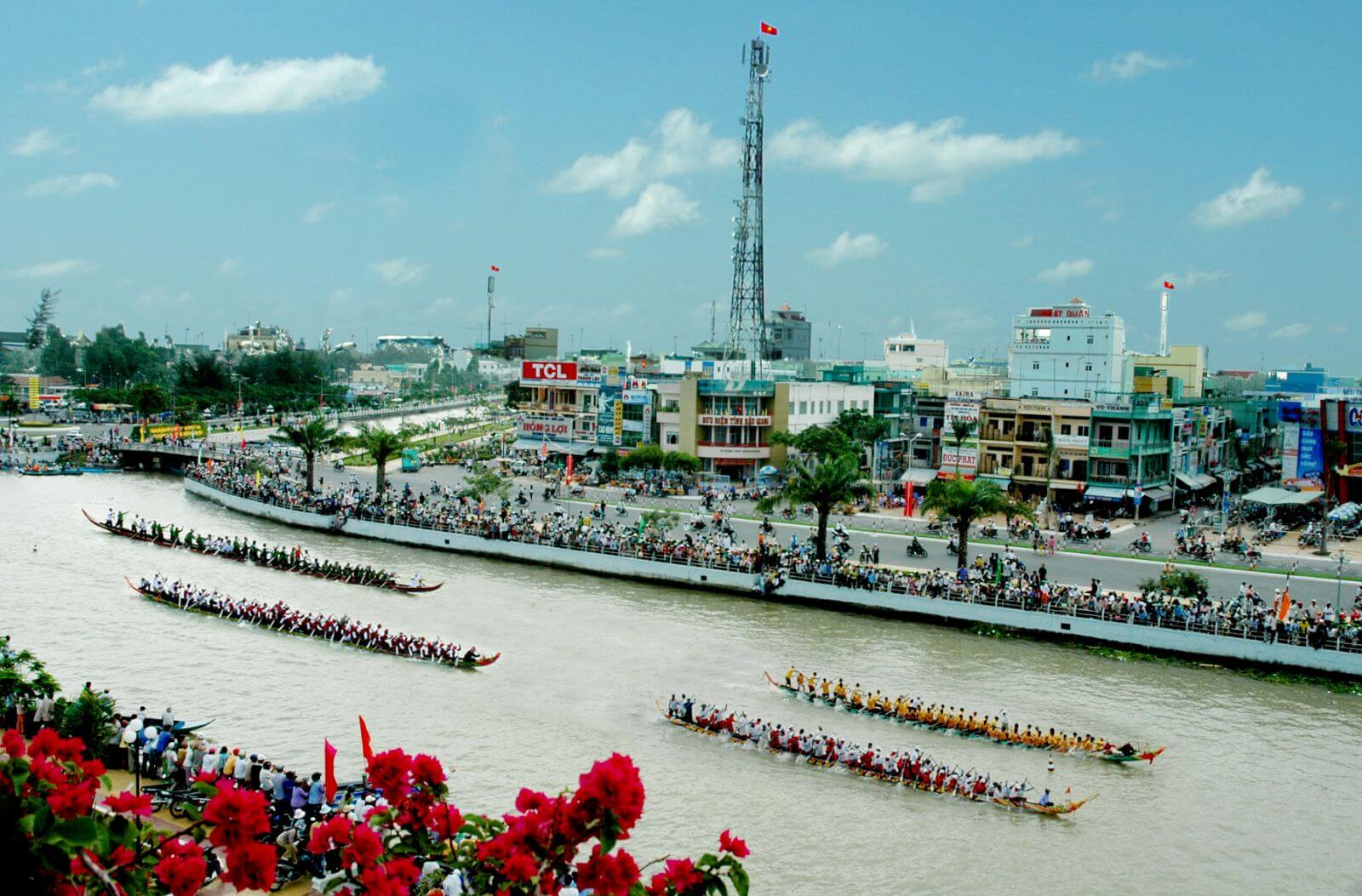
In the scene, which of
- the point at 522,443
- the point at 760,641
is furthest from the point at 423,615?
the point at 522,443

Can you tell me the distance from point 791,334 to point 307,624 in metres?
160

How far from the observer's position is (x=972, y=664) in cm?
3928

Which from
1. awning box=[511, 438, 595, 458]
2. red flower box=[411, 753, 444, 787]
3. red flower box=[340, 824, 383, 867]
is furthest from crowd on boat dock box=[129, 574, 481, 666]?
awning box=[511, 438, 595, 458]

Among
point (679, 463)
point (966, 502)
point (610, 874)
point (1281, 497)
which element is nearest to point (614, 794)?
point (610, 874)

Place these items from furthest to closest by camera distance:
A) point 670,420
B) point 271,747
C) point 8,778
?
point 670,420, point 271,747, point 8,778

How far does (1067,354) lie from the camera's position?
8225 cm

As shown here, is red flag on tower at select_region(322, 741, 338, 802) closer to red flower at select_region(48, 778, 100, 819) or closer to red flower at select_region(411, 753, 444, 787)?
red flower at select_region(411, 753, 444, 787)

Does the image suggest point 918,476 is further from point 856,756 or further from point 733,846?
point 733,846

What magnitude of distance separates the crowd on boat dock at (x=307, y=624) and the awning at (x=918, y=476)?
41418 mm

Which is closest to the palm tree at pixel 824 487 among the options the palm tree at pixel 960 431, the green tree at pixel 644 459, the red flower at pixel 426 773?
the palm tree at pixel 960 431

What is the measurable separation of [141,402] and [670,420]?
64609 millimetres

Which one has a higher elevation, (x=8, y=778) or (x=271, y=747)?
(x=8, y=778)

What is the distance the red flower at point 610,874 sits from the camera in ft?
26.7

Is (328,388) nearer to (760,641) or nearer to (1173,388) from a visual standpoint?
(1173,388)
